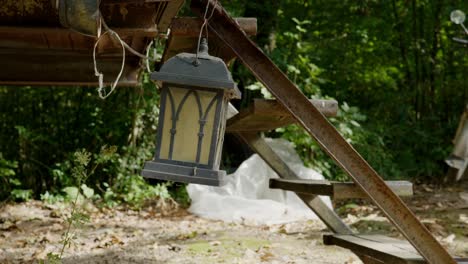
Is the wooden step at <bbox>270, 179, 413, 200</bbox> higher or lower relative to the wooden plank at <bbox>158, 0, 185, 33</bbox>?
lower

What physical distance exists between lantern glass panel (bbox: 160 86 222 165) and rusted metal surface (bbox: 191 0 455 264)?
3.07 feet

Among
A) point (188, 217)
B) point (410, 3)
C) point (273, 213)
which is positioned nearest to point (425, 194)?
point (273, 213)

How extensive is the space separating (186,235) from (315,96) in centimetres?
299

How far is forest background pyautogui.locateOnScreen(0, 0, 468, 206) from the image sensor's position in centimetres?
823

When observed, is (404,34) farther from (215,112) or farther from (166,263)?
(215,112)

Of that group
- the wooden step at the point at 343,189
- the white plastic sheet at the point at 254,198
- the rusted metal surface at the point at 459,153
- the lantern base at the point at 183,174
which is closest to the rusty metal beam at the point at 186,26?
the lantern base at the point at 183,174

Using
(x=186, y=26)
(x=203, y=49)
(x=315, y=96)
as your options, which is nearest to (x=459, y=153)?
(x=315, y=96)

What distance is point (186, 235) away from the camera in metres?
5.96

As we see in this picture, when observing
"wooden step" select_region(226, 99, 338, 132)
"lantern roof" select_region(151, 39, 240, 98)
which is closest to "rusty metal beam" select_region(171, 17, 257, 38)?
"wooden step" select_region(226, 99, 338, 132)

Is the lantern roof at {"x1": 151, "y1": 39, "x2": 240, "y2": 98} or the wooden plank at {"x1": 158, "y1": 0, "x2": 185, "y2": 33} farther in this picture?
the wooden plank at {"x1": 158, "y1": 0, "x2": 185, "y2": 33}

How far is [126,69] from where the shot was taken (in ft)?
16.3

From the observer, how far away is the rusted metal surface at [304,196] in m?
4.73

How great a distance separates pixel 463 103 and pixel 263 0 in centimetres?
399

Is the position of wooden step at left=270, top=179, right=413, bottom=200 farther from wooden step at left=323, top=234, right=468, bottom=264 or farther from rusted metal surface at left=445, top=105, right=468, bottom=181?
rusted metal surface at left=445, top=105, right=468, bottom=181
